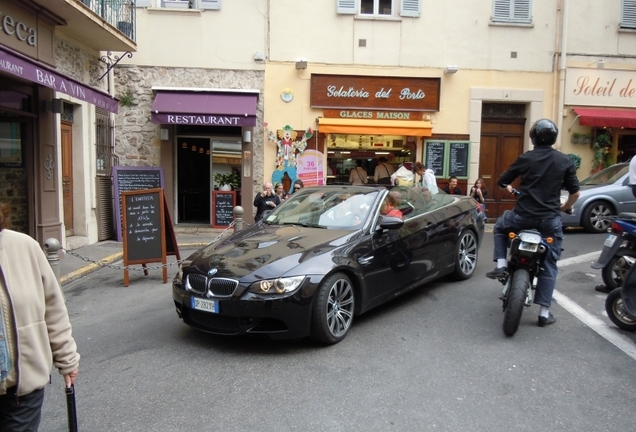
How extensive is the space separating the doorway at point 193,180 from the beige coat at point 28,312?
1164cm

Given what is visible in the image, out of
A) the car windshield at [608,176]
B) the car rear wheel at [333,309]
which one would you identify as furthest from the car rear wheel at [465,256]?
the car windshield at [608,176]

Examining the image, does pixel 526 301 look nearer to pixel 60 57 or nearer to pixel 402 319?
pixel 402 319

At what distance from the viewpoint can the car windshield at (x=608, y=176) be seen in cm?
1159

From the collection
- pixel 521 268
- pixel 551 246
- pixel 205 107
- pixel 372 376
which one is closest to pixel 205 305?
pixel 372 376

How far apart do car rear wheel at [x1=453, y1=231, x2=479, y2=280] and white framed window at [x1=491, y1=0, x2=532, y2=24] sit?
8747 mm

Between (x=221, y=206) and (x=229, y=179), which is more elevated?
(x=229, y=179)

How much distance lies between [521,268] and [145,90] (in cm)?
1101

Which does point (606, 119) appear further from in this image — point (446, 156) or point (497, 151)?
point (446, 156)

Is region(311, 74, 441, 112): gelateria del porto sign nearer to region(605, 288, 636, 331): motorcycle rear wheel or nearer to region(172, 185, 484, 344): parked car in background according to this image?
region(172, 185, 484, 344): parked car in background

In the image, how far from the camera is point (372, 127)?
43.4ft

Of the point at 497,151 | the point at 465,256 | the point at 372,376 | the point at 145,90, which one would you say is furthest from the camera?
the point at 497,151

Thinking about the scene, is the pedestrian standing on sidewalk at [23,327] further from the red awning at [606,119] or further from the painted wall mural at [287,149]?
the red awning at [606,119]

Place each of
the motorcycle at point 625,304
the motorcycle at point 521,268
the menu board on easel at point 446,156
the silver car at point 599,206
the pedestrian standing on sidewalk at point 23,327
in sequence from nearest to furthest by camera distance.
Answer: the pedestrian standing on sidewalk at point 23,327 < the motorcycle at point 625,304 < the motorcycle at point 521,268 < the silver car at point 599,206 < the menu board on easel at point 446,156

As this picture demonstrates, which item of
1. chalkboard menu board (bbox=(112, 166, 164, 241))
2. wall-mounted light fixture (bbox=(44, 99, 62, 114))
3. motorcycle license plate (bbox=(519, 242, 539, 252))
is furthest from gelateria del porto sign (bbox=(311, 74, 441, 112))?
motorcycle license plate (bbox=(519, 242, 539, 252))
